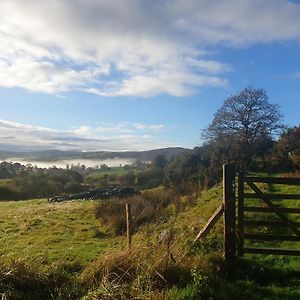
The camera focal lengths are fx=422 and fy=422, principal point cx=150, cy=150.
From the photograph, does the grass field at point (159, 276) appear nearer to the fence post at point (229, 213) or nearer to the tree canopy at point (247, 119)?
the fence post at point (229, 213)

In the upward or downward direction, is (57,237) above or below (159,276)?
below

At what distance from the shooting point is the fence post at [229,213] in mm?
9680

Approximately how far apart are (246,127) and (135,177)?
22599 mm

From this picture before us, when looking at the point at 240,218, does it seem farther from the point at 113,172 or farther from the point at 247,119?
the point at 113,172

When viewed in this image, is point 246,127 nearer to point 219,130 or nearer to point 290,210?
point 219,130

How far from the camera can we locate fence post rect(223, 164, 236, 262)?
9680 millimetres

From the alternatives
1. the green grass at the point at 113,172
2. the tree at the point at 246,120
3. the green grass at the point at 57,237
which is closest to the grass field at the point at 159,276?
the green grass at the point at 57,237

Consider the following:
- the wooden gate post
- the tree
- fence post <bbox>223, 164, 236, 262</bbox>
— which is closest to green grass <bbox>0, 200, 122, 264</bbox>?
fence post <bbox>223, 164, 236, 262</bbox>

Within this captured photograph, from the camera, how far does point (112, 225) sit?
64.4 feet

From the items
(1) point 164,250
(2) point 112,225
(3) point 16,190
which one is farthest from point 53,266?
(3) point 16,190

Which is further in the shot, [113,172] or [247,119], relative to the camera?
[113,172]

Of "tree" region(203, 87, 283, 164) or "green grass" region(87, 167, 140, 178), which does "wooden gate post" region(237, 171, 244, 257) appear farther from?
"green grass" region(87, 167, 140, 178)

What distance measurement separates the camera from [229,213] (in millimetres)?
9820

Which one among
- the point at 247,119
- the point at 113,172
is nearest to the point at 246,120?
the point at 247,119
